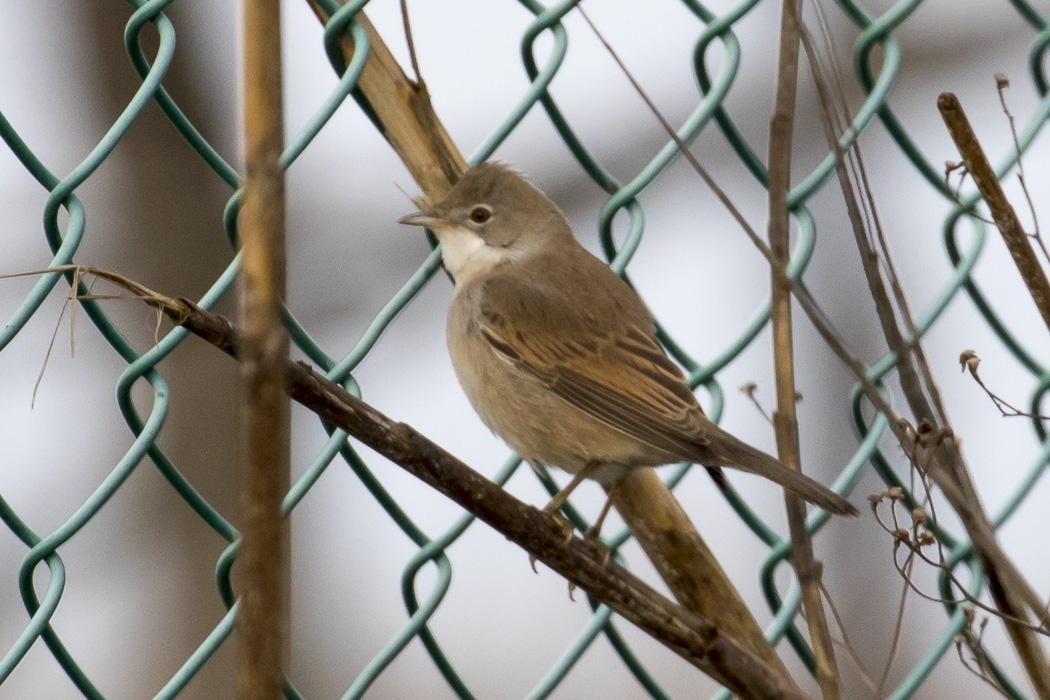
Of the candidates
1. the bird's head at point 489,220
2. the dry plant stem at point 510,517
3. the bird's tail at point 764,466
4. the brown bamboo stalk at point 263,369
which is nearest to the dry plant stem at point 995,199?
the bird's tail at point 764,466

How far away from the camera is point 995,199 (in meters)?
1.92

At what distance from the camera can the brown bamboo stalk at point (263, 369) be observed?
69cm

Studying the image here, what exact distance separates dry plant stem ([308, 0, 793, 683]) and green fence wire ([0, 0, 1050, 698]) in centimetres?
10

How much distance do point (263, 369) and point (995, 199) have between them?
1.55 m

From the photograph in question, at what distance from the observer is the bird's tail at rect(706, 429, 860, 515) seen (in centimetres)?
260

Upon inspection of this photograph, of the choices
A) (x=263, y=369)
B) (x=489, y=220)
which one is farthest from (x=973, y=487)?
(x=489, y=220)

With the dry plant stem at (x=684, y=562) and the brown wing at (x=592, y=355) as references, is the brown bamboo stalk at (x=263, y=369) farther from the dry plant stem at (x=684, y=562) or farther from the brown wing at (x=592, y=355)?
the brown wing at (x=592, y=355)

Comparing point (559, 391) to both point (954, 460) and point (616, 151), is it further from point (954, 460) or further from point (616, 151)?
point (616, 151)

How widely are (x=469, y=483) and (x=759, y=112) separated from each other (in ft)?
17.1

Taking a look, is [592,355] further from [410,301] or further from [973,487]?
[973,487]

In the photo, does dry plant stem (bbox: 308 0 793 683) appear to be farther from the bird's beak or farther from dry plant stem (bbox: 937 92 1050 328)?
dry plant stem (bbox: 937 92 1050 328)

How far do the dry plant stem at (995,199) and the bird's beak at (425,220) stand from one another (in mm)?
1876

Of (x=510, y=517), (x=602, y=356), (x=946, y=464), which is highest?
(x=602, y=356)

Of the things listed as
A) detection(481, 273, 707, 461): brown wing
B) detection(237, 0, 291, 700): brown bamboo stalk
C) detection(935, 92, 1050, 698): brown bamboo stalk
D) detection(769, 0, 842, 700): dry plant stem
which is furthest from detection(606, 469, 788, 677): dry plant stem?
detection(237, 0, 291, 700): brown bamboo stalk
